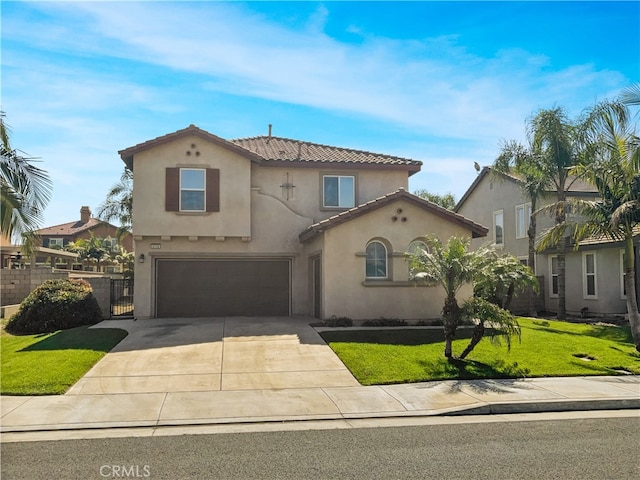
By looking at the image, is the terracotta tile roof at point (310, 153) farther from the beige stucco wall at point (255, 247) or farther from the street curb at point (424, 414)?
the street curb at point (424, 414)

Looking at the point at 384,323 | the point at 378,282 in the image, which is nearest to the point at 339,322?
the point at 384,323

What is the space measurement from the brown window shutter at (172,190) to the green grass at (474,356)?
7.05 m

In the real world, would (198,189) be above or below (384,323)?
above

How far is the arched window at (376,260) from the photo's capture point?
16109 mm

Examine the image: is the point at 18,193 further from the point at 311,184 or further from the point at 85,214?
the point at 85,214

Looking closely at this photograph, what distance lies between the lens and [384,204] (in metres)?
15.9

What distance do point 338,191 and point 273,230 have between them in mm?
2889

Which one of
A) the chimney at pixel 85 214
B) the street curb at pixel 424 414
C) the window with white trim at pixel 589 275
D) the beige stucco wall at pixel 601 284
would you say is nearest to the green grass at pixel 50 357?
the street curb at pixel 424 414

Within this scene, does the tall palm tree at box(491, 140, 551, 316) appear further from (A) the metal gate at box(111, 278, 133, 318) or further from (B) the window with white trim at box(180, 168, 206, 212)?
(A) the metal gate at box(111, 278, 133, 318)

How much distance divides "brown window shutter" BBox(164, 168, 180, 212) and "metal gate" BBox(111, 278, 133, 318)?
356 cm

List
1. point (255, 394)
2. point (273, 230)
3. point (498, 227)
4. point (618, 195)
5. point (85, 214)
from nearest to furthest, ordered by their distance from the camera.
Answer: point (255, 394) → point (618, 195) → point (273, 230) → point (498, 227) → point (85, 214)

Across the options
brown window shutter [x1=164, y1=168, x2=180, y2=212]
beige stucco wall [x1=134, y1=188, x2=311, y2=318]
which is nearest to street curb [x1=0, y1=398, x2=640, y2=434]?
beige stucco wall [x1=134, y1=188, x2=311, y2=318]

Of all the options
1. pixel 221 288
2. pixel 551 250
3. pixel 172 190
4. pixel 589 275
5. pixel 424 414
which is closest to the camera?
pixel 424 414

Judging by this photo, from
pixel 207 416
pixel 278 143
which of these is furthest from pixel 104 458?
pixel 278 143
